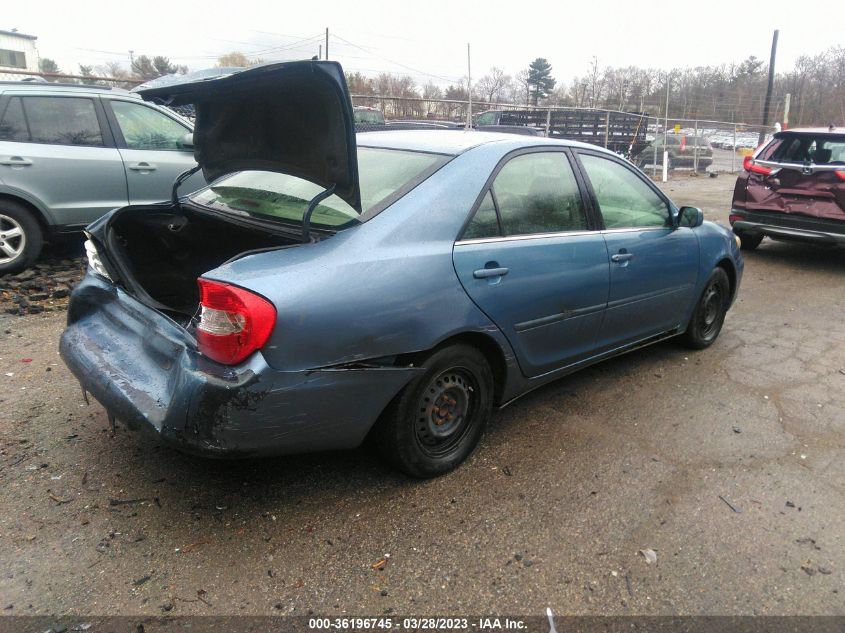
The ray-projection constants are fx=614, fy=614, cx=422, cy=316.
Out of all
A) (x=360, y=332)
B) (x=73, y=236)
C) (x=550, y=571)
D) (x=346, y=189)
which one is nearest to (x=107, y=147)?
(x=73, y=236)

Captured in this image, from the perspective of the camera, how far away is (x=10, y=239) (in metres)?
5.54

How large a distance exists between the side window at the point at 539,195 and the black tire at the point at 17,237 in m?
4.69

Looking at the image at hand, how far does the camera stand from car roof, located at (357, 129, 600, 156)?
310 centimetres

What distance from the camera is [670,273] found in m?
4.04

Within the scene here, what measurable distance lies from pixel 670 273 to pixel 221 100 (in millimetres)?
2918

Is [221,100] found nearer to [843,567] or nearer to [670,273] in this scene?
[670,273]

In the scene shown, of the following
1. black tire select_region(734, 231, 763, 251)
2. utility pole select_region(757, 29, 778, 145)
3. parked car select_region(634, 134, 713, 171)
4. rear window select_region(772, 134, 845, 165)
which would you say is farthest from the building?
rear window select_region(772, 134, 845, 165)

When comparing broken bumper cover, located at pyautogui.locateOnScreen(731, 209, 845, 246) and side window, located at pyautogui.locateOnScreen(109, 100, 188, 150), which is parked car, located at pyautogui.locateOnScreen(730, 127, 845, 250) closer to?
broken bumper cover, located at pyautogui.locateOnScreen(731, 209, 845, 246)

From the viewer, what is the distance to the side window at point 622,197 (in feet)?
12.0

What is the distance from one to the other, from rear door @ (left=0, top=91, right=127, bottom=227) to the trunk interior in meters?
2.95

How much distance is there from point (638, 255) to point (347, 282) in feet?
6.98

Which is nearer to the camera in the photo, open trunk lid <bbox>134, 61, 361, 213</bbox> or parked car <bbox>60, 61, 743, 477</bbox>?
parked car <bbox>60, 61, 743, 477</bbox>

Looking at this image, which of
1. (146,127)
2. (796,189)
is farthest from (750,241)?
(146,127)

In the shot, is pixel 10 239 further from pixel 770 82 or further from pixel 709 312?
pixel 770 82
